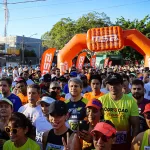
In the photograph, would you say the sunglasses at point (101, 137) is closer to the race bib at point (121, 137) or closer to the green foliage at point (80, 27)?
the race bib at point (121, 137)

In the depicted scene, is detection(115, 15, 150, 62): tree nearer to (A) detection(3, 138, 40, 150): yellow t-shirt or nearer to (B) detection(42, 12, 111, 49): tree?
(B) detection(42, 12, 111, 49): tree

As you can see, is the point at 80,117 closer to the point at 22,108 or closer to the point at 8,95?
the point at 22,108

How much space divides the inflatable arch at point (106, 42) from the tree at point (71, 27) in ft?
81.9

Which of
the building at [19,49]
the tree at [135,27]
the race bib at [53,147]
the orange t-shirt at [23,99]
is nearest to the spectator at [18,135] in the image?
the race bib at [53,147]

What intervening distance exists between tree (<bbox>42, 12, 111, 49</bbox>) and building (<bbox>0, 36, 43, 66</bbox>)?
527 cm

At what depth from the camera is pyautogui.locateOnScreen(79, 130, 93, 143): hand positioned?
9.50 ft

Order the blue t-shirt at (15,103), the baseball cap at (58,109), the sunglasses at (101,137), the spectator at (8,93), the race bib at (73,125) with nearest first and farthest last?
the sunglasses at (101,137)
the baseball cap at (58,109)
the race bib at (73,125)
the blue t-shirt at (15,103)
the spectator at (8,93)

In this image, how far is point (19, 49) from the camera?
5531 centimetres

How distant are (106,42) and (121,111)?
38.9ft

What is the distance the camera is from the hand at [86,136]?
289cm

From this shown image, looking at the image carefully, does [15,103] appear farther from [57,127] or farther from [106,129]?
[106,129]

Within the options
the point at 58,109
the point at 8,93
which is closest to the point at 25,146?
the point at 58,109

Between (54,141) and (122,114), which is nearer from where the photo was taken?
(54,141)

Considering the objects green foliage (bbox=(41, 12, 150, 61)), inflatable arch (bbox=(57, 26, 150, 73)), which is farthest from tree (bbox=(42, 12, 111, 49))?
inflatable arch (bbox=(57, 26, 150, 73))
